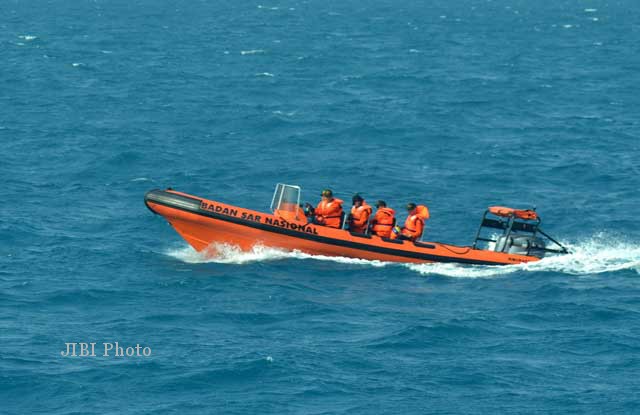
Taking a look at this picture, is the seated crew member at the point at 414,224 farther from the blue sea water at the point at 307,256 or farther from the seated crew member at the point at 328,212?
the seated crew member at the point at 328,212

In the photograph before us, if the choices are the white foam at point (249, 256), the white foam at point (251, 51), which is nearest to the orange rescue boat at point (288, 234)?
the white foam at point (249, 256)

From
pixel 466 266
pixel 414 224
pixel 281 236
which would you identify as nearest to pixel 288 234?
pixel 281 236

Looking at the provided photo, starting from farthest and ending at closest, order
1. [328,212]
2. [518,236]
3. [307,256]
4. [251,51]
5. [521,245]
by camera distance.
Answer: [251,51], [518,236], [521,245], [328,212], [307,256]

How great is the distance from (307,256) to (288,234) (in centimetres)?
78

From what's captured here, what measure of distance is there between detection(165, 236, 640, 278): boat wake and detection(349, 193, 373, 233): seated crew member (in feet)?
2.94

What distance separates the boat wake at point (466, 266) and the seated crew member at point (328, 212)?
3.04 feet

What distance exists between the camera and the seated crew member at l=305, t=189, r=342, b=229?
2866cm

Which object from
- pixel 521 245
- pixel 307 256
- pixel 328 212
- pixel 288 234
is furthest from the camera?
pixel 521 245

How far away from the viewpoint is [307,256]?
28.5m

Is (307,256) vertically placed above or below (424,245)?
below

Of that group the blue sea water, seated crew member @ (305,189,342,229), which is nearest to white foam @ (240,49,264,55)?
the blue sea water

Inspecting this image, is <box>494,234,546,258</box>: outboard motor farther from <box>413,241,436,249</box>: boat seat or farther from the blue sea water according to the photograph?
<box>413,241,436,249</box>: boat seat

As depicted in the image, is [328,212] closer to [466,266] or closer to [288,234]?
[288,234]

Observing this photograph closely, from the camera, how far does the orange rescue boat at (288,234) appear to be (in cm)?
2822
